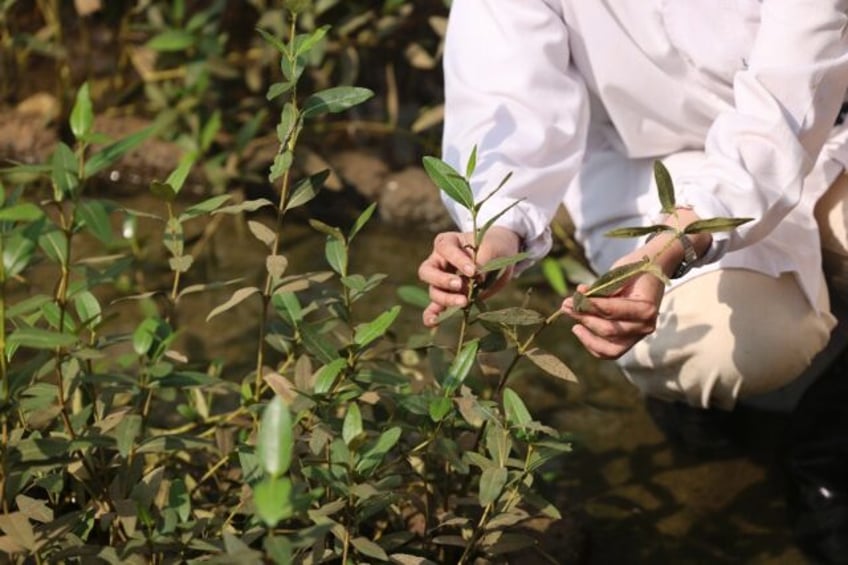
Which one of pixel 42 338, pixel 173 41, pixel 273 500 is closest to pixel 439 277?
pixel 42 338

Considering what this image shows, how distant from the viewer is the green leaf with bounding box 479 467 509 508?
4.74 ft

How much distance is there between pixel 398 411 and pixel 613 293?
1.14 ft

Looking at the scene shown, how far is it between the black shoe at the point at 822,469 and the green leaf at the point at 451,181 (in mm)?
805

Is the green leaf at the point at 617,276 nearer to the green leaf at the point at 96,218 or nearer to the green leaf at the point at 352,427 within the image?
the green leaf at the point at 352,427

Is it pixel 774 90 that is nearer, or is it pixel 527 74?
pixel 774 90

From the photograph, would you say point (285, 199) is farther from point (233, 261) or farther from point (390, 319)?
point (233, 261)

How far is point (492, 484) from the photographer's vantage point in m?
1.46

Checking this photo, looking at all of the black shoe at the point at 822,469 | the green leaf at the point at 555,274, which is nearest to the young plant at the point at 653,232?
the black shoe at the point at 822,469

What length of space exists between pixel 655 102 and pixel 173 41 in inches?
45.9

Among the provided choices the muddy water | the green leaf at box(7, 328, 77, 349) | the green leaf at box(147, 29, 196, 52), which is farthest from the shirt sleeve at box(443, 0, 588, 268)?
the green leaf at box(147, 29, 196, 52)

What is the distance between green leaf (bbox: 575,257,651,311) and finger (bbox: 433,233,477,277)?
151mm

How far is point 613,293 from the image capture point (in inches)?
58.3

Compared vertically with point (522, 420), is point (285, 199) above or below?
above

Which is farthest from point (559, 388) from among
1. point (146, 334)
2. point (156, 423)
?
point (146, 334)
